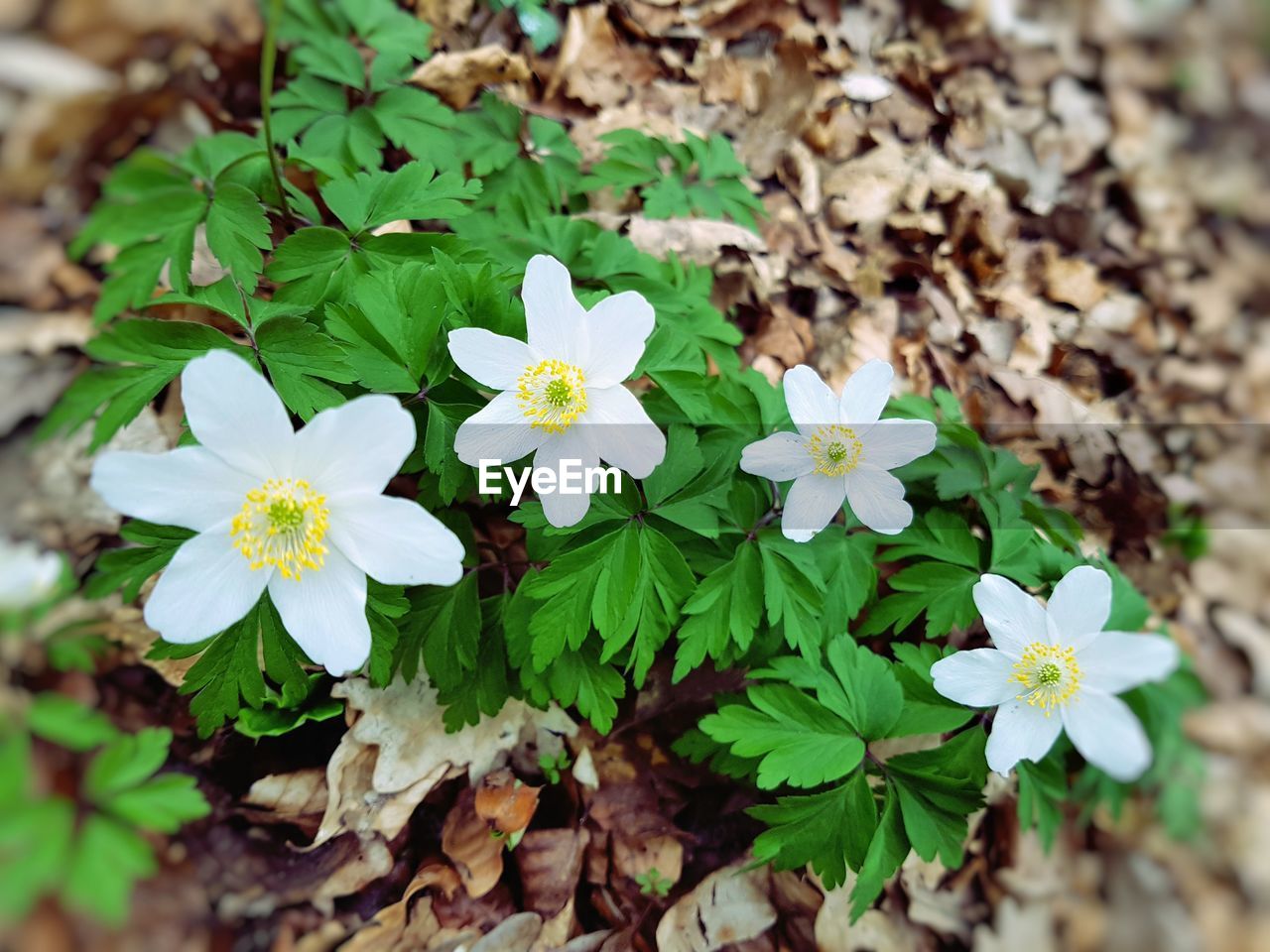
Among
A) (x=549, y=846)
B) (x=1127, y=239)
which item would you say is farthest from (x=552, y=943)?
(x=1127, y=239)

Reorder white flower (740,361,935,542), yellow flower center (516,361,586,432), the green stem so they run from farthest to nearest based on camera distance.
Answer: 1. white flower (740,361,935,542)
2. yellow flower center (516,361,586,432)
3. the green stem

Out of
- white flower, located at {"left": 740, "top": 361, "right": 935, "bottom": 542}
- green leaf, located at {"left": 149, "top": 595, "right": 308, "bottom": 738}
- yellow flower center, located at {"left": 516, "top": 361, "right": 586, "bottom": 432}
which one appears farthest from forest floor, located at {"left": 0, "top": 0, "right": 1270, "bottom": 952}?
yellow flower center, located at {"left": 516, "top": 361, "right": 586, "bottom": 432}

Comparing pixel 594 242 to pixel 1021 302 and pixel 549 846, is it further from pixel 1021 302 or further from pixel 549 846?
pixel 1021 302

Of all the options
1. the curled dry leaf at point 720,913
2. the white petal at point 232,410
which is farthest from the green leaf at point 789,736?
the white petal at point 232,410

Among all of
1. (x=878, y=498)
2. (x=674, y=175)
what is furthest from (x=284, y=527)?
(x=674, y=175)

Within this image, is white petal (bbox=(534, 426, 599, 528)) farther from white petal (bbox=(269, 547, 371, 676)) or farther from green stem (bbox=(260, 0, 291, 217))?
green stem (bbox=(260, 0, 291, 217))

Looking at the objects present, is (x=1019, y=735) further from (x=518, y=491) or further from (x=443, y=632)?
(x=443, y=632)
